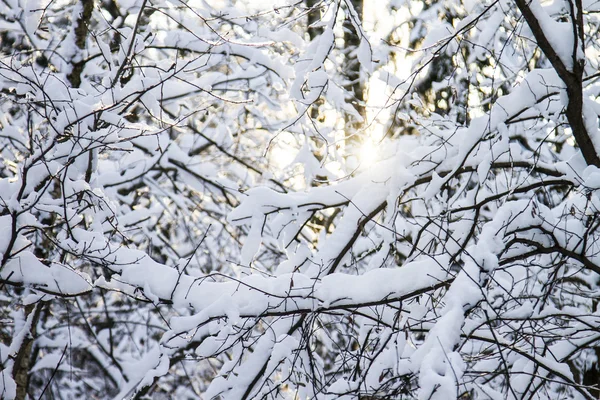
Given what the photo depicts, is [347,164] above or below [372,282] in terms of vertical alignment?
above

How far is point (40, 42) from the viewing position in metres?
4.55

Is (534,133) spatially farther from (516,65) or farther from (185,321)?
(185,321)

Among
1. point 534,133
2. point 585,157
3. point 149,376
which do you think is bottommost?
point 149,376

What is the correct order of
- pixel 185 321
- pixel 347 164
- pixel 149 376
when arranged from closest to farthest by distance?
pixel 185 321 < pixel 149 376 < pixel 347 164

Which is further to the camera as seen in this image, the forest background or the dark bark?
the dark bark

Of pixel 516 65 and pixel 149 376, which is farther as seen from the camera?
pixel 516 65

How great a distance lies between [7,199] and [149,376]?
1009mm

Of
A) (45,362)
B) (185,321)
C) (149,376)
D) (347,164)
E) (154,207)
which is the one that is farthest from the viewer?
(154,207)

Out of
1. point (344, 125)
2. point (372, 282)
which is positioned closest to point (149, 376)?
point (372, 282)

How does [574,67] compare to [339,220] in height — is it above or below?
below

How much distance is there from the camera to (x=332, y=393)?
227cm

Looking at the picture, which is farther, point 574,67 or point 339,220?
point 339,220

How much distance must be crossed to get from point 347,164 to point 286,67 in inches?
38.8

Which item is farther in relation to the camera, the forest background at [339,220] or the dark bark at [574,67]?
the dark bark at [574,67]
